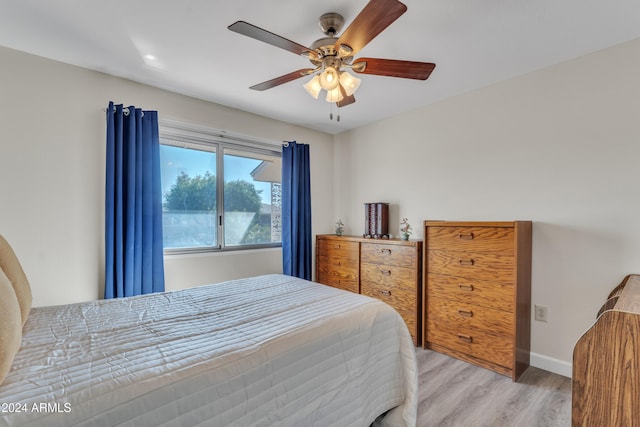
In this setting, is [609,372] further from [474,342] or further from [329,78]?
[329,78]

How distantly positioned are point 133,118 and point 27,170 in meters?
0.80

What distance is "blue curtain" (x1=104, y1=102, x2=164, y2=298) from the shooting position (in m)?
2.31

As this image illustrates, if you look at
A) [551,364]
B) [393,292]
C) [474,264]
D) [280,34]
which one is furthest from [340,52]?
[551,364]

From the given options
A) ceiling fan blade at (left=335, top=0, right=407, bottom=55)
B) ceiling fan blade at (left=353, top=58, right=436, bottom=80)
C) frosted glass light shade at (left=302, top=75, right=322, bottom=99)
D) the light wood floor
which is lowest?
the light wood floor

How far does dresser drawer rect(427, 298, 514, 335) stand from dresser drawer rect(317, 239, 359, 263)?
96cm

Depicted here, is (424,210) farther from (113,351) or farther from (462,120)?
(113,351)

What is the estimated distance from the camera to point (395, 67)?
1642mm

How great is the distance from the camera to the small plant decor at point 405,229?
9.70 ft

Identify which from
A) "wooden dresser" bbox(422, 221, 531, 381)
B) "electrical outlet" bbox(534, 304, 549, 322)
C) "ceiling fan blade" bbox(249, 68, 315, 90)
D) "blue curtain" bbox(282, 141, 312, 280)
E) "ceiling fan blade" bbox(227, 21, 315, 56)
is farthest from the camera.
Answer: "blue curtain" bbox(282, 141, 312, 280)

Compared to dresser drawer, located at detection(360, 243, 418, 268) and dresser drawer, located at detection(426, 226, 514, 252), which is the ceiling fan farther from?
dresser drawer, located at detection(360, 243, 418, 268)

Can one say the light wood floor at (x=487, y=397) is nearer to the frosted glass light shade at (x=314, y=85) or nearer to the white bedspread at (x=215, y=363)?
the white bedspread at (x=215, y=363)

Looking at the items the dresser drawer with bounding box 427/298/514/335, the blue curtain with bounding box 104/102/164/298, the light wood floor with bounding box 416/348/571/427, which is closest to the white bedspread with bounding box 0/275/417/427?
the light wood floor with bounding box 416/348/571/427

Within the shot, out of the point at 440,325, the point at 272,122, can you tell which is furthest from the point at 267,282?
the point at 272,122

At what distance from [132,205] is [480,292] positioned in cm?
292
